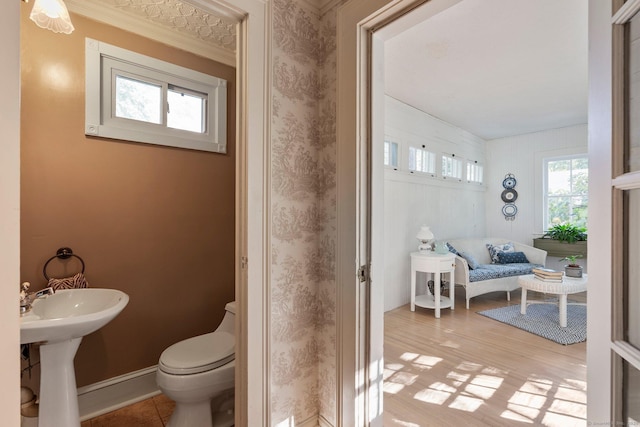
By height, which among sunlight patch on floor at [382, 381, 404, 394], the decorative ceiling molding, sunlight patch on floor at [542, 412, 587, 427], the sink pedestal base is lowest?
sunlight patch on floor at [382, 381, 404, 394]

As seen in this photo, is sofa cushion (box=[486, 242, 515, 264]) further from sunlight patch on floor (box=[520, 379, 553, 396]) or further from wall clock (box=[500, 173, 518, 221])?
sunlight patch on floor (box=[520, 379, 553, 396])

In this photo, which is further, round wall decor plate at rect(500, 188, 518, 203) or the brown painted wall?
round wall decor plate at rect(500, 188, 518, 203)

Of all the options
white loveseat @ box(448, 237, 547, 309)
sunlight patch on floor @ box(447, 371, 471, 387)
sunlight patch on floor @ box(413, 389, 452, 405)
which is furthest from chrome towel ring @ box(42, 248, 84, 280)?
white loveseat @ box(448, 237, 547, 309)

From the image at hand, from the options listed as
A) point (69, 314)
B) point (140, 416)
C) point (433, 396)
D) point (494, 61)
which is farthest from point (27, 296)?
point (494, 61)

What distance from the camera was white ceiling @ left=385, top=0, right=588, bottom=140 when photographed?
7.06 feet

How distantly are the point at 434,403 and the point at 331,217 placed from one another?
4.65 ft

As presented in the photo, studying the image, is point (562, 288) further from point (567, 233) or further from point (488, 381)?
point (567, 233)

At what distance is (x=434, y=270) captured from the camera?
357 centimetres

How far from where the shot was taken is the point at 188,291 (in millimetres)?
2250

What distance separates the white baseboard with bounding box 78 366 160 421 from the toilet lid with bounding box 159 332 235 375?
0.52 meters

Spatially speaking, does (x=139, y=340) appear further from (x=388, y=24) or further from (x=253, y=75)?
(x=388, y=24)

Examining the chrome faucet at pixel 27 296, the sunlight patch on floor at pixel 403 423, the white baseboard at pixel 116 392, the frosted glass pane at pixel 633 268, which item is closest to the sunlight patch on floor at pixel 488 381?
the sunlight patch on floor at pixel 403 423

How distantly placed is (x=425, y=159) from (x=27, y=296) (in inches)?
167

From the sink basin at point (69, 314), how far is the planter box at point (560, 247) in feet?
19.3
